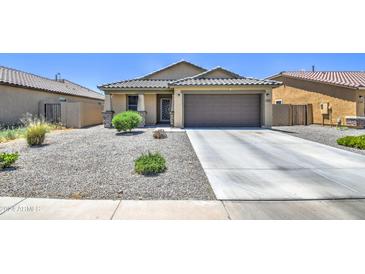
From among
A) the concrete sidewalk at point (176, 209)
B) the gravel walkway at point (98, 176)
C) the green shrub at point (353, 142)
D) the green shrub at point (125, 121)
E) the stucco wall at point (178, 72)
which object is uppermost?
the stucco wall at point (178, 72)

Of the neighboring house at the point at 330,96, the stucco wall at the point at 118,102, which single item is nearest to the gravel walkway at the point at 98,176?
the stucco wall at the point at 118,102

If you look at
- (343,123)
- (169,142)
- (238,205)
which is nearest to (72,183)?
(238,205)

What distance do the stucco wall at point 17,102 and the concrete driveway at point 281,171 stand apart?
1369 centimetres

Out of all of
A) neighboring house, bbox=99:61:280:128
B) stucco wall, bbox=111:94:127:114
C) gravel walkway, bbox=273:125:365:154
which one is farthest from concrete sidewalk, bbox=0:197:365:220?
stucco wall, bbox=111:94:127:114

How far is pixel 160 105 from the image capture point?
19641 mm

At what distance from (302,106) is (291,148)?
13873mm

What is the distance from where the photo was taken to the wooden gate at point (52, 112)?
752 inches

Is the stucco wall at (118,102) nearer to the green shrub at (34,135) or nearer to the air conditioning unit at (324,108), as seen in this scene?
the green shrub at (34,135)

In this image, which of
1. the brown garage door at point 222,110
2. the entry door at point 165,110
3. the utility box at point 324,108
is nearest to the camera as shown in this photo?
the brown garage door at point 222,110

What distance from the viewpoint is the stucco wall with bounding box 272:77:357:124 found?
1851cm

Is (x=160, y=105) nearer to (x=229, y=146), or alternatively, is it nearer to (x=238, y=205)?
(x=229, y=146)

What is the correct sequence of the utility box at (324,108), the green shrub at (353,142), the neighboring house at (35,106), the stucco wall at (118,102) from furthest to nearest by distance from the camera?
the utility box at (324,108), the stucco wall at (118,102), the neighboring house at (35,106), the green shrub at (353,142)

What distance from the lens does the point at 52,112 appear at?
1945cm

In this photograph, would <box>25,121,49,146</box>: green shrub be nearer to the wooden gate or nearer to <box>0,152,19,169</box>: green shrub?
<box>0,152,19,169</box>: green shrub
